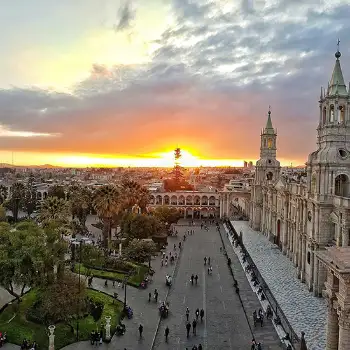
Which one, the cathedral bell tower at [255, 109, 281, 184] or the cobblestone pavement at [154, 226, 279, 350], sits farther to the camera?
the cathedral bell tower at [255, 109, 281, 184]

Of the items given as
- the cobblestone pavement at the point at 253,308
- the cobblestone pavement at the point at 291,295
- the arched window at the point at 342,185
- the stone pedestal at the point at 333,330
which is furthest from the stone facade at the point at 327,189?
the stone pedestal at the point at 333,330

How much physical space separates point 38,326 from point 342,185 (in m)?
24.4

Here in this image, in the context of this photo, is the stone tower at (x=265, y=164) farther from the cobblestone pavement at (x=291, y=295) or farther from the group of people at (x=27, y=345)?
the group of people at (x=27, y=345)

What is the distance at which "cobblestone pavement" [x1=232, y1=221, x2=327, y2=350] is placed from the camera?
2607 cm

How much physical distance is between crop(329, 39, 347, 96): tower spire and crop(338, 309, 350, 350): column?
2185cm

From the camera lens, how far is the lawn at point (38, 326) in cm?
2419

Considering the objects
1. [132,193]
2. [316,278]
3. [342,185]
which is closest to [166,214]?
[132,193]

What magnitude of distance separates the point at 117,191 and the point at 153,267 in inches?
402

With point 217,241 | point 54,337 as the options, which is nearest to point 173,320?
point 54,337

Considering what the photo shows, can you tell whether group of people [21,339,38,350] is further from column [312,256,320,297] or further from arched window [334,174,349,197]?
arched window [334,174,349,197]

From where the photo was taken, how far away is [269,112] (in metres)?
65.3

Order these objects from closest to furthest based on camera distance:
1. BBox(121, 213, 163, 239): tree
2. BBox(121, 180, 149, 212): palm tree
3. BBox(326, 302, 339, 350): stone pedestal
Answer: BBox(326, 302, 339, 350): stone pedestal < BBox(121, 213, 163, 239): tree < BBox(121, 180, 149, 212): palm tree

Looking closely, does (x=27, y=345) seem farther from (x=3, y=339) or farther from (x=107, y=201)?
(x=107, y=201)

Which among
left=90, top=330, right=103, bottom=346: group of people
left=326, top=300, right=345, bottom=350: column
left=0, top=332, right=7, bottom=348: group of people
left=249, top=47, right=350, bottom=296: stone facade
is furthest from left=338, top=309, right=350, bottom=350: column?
left=0, top=332, right=7, bottom=348: group of people
